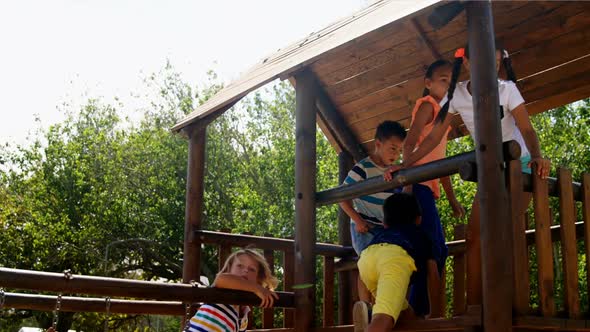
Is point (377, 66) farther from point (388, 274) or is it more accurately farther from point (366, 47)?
point (388, 274)

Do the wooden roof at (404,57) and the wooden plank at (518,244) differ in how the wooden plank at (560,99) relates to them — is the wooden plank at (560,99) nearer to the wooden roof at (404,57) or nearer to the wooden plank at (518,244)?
the wooden roof at (404,57)

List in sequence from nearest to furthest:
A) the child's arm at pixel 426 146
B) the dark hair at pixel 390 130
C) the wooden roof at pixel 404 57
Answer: the child's arm at pixel 426 146, the wooden roof at pixel 404 57, the dark hair at pixel 390 130

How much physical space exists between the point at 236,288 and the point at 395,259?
99 centimetres

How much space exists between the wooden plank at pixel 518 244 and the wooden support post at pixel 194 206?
125 inches

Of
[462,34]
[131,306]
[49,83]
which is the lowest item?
[131,306]

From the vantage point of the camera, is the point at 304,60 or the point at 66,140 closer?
the point at 304,60

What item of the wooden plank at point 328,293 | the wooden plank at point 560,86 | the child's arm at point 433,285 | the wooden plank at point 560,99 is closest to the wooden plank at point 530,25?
the wooden plank at point 560,86

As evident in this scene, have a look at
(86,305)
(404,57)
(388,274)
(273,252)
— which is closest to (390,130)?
(404,57)

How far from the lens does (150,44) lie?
35000 millimetres

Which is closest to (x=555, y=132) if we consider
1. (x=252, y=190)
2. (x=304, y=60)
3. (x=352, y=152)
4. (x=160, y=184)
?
(x=252, y=190)

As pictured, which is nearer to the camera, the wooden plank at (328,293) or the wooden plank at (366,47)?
the wooden plank at (366,47)

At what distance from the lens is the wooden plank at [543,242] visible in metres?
4.11

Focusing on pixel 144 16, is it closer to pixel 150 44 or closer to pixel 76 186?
pixel 150 44

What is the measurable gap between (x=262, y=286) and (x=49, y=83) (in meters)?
33.4
